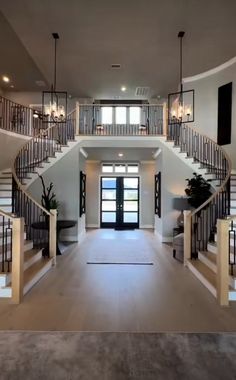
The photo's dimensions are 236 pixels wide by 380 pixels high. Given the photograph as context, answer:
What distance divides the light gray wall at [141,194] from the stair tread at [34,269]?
664cm

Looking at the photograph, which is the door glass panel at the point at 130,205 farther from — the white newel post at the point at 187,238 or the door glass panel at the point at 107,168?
the white newel post at the point at 187,238

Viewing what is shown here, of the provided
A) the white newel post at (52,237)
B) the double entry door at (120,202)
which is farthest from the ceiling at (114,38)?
the white newel post at (52,237)

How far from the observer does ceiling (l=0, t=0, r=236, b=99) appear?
5.74 metres

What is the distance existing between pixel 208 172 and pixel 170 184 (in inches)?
46.9

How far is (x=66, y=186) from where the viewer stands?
880cm

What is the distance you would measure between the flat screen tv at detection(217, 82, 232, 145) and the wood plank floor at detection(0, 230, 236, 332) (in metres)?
4.59

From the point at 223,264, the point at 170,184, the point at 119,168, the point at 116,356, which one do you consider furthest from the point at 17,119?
the point at 116,356

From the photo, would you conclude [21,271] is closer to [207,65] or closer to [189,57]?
[189,57]

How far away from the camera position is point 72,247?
7875mm

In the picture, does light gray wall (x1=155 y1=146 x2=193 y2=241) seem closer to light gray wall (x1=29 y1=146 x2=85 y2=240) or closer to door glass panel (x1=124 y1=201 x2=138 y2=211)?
light gray wall (x1=29 y1=146 x2=85 y2=240)

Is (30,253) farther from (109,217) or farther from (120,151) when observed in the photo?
(109,217)

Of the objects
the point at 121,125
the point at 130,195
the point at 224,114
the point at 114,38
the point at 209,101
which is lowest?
the point at 130,195

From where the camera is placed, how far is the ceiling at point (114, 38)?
5.74 m

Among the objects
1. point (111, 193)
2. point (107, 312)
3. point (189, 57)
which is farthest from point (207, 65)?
point (107, 312)
